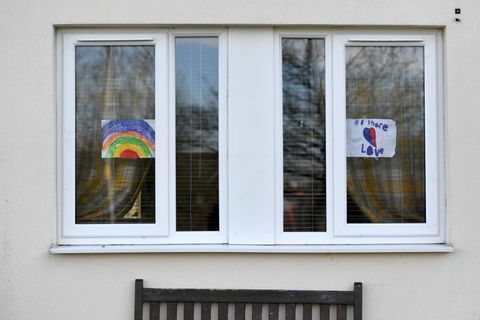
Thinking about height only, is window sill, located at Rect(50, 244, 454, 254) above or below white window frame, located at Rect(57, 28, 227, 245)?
below

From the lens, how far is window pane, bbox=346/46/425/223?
497cm

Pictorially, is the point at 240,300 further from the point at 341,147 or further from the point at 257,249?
the point at 341,147

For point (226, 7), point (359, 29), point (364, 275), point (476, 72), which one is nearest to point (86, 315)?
point (364, 275)

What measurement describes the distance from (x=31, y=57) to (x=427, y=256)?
333 cm

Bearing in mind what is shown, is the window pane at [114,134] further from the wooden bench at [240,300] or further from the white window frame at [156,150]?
the wooden bench at [240,300]

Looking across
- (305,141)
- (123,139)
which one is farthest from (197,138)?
(305,141)

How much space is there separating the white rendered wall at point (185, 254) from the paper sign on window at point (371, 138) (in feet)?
1.39

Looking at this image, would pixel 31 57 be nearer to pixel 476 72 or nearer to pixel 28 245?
pixel 28 245

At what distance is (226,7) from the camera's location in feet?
15.8

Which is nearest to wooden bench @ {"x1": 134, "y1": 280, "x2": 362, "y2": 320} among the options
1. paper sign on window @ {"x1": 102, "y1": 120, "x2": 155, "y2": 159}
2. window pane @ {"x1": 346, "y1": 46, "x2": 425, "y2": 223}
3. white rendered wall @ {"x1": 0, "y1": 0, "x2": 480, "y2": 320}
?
white rendered wall @ {"x1": 0, "y1": 0, "x2": 480, "y2": 320}

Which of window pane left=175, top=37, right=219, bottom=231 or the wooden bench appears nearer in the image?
the wooden bench

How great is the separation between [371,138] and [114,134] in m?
1.99

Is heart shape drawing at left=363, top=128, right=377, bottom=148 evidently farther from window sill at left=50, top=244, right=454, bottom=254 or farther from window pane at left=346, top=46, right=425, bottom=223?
window sill at left=50, top=244, right=454, bottom=254

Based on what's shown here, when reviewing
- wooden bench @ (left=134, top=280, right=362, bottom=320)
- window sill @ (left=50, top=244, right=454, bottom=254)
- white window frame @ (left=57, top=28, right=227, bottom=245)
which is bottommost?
wooden bench @ (left=134, top=280, right=362, bottom=320)
